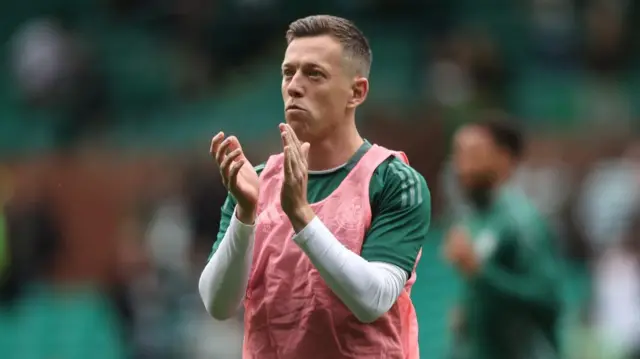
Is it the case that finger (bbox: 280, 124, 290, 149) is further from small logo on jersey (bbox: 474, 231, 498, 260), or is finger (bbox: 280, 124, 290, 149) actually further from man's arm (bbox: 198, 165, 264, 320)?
small logo on jersey (bbox: 474, 231, 498, 260)

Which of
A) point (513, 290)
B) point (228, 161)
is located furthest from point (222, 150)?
point (513, 290)

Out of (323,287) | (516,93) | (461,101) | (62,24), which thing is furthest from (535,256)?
(62,24)

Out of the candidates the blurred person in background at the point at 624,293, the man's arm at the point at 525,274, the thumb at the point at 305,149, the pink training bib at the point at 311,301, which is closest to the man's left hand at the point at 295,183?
the thumb at the point at 305,149

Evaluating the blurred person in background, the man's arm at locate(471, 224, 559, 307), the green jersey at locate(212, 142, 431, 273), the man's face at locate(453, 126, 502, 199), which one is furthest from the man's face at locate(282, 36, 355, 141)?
the blurred person in background

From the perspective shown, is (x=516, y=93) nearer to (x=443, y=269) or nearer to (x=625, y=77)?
(x=625, y=77)

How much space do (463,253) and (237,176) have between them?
10.1ft

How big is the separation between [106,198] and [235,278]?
386 inches

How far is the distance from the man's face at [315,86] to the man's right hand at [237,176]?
0.79ft

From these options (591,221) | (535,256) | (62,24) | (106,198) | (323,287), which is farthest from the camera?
(62,24)

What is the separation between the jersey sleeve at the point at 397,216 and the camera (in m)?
4.21

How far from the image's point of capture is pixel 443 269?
12.6 metres

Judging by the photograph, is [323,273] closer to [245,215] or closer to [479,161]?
[245,215]

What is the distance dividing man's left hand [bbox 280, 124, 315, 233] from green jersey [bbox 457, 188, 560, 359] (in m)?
3.24

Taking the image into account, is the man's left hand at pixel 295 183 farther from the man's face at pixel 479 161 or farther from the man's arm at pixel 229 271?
the man's face at pixel 479 161
